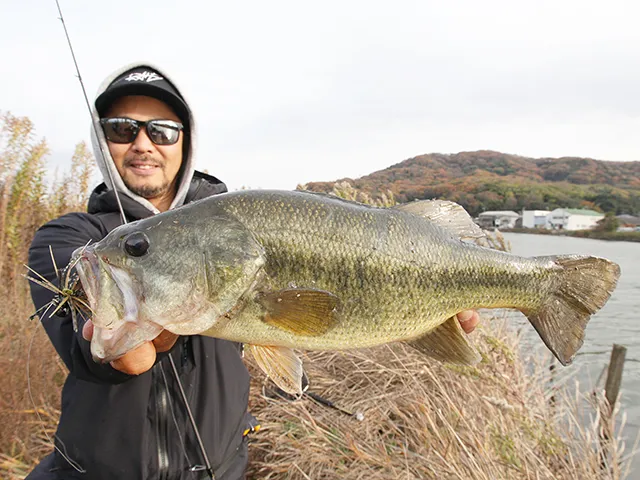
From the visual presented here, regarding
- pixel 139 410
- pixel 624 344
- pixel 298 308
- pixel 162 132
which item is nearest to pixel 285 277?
pixel 298 308

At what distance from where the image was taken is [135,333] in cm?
160

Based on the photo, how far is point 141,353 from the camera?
1.76 m

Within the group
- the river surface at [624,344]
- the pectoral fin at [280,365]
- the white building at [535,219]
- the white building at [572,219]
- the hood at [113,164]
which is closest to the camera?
the pectoral fin at [280,365]

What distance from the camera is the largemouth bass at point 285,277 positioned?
1.65m

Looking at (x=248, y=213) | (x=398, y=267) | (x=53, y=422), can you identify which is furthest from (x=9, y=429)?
(x=398, y=267)

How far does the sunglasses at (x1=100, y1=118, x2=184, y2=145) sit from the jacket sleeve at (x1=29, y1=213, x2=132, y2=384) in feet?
2.04

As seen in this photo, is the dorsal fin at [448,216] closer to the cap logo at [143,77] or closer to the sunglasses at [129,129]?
the sunglasses at [129,129]

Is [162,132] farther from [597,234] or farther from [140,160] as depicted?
[597,234]

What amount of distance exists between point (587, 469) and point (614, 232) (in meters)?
56.9

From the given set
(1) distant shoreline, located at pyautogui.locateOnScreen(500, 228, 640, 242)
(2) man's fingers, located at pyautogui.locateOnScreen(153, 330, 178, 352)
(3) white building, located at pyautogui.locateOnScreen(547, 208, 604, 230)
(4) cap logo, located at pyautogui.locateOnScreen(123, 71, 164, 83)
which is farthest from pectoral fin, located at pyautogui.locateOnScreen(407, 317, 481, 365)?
(3) white building, located at pyautogui.locateOnScreen(547, 208, 604, 230)

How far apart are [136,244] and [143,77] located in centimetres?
176

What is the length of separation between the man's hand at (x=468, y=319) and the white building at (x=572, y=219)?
6185 centimetres

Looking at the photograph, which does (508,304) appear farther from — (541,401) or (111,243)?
(541,401)

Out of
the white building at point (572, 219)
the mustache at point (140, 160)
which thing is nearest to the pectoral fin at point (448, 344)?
the mustache at point (140, 160)
